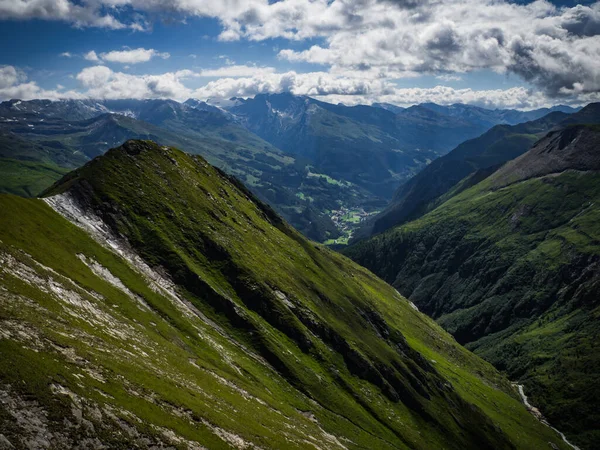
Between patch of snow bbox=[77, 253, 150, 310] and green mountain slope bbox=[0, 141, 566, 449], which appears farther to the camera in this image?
patch of snow bbox=[77, 253, 150, 310]

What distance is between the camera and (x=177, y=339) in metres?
106

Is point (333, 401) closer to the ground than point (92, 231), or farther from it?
closer to the ground

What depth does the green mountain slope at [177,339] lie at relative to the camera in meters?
54.7

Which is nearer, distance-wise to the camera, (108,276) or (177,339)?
(177,339)

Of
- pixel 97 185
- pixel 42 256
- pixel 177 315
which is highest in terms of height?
pixel 97 185

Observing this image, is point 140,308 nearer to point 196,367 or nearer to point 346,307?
point 196,367

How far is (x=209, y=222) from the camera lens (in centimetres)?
16800

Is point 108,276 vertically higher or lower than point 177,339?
higher

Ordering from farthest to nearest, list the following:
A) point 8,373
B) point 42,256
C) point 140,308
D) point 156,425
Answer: point 140,308 < point 42,256 < point 156,425 < point 8,373

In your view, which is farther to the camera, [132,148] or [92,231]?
[132,148]

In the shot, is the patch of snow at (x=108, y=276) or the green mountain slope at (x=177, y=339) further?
the patch of snow at (x=108, y=276)

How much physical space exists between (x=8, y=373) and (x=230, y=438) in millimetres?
35043

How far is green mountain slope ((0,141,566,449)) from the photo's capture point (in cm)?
5469

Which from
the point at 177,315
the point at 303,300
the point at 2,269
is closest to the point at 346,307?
the point at 303,300
